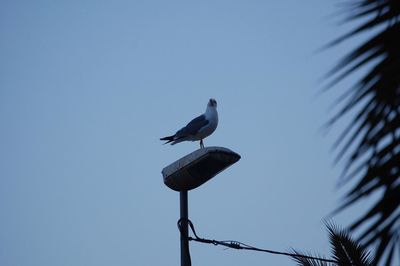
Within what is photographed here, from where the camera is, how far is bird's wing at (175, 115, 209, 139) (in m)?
8.99

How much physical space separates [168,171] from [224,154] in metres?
0.47

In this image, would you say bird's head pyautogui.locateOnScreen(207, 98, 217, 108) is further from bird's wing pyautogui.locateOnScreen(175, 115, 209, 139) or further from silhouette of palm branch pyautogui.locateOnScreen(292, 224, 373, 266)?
silhouette of palm branch pyautogui.locateOnScreen(292, 224, 373, 266)

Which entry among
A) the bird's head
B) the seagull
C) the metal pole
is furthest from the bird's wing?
the metal pole

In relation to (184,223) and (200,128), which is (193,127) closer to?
(200,128)

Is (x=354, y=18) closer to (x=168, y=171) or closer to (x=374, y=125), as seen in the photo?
(x=374, y=125)

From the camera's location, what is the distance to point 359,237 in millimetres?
1522

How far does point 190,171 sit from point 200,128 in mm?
4750

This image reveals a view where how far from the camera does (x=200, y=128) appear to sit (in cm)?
897

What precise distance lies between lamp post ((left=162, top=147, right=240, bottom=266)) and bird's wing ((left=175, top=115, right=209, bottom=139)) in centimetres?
456

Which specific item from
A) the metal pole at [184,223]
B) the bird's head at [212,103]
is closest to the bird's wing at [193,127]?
the bird's head at [212,103]

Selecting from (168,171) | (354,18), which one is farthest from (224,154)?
(354,18)

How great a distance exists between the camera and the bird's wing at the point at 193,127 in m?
8.99

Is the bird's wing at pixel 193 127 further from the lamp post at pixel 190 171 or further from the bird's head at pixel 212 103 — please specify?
the lamp post at pixel 190 171

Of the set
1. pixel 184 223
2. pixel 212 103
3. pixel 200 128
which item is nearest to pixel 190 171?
pixel 184 223
